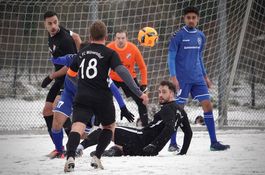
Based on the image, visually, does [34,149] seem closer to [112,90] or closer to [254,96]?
[112,90]

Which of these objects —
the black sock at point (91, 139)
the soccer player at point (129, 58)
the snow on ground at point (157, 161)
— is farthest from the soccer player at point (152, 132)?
the soccer player at point (129, 58)

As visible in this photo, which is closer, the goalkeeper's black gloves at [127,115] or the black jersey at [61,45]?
the goalkeeper's black gloves at [127,115]

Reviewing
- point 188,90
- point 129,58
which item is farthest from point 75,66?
point 129,58

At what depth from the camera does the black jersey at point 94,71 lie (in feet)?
21.2

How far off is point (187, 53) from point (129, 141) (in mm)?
1773

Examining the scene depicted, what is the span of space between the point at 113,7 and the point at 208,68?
2199 mm

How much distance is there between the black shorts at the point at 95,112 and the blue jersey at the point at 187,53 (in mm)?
2426

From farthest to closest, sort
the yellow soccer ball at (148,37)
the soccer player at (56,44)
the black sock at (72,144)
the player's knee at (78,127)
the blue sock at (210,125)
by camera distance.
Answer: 1. the yellow soccer ball at (148,37)
2. the blue sock at (210,125)
3. the soccer player at (56,44)
4. the player's knee at (78,127)
5. the black sock at (72,144)

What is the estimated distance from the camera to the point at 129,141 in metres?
7.80

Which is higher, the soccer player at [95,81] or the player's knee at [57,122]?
the soccer player at [95,81]

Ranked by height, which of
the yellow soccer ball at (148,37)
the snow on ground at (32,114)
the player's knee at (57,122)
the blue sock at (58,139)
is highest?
the yellow soccer ball at (148,37)

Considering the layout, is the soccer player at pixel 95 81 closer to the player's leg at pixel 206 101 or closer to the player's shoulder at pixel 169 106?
the player's shoulder at pixel 169 106

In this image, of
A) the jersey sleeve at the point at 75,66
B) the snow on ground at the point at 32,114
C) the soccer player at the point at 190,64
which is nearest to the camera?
the jersey sleeve at the point at 75,66

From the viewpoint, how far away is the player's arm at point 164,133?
7.63 meters
